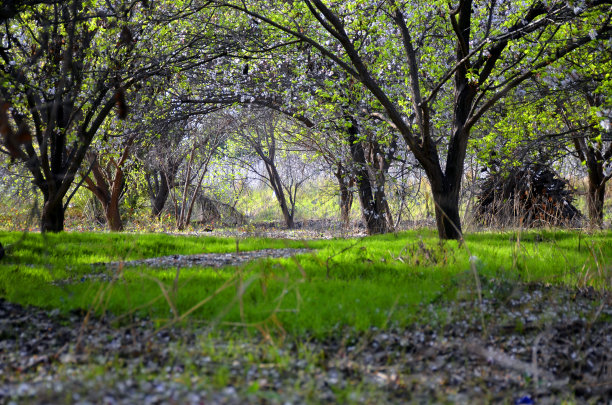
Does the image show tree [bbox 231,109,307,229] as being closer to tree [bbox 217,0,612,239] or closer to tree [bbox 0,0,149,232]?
tree [bbox 217,0,612,239]

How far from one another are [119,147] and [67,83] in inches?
164

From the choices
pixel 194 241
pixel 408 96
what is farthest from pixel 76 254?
pixel 408 96

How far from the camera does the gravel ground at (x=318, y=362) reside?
8.98ft

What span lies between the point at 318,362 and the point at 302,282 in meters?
1.53

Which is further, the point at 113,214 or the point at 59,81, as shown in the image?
the point at 113,214

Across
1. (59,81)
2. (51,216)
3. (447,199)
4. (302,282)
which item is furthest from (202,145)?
(302,282)

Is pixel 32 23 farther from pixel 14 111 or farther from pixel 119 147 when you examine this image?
pixel 119 147

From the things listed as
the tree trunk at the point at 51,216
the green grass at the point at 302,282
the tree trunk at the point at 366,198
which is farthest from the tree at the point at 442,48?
the tree trunk at the point at 51,216

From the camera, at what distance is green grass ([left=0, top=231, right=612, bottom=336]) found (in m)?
4.08

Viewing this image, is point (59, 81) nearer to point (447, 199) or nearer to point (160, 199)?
point (447, 199)

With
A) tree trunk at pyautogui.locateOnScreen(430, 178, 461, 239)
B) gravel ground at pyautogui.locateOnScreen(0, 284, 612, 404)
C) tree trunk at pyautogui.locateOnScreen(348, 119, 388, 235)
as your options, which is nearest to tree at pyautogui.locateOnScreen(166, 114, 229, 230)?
tree trunk at pyautogui.locateOnScreen(348, 119, 388, 235)

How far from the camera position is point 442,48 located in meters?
13.2

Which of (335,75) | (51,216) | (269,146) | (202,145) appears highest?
Answer: (335,75)

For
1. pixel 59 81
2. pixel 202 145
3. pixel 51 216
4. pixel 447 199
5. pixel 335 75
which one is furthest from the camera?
pixel 202 145
